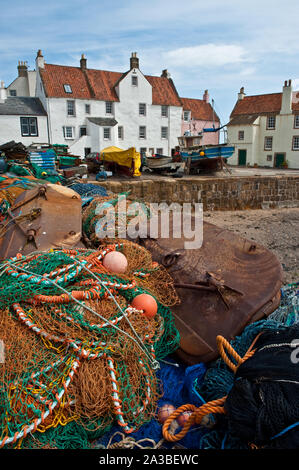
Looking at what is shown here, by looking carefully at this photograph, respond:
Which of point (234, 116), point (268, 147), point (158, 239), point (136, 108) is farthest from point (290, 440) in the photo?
point (234, 116)

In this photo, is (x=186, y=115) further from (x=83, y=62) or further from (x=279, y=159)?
(x=83, y=62)

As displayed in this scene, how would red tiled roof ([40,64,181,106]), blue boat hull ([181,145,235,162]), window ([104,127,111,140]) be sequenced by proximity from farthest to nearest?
window ([104,127,111,140])
red tiled roof ([40,64,181,106])
blue boat hull ([181,145,235,162])

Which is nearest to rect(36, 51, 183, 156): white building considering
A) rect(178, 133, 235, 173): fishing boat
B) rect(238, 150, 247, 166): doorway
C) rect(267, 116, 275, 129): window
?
rect(238, 150, 247, 166): doorway

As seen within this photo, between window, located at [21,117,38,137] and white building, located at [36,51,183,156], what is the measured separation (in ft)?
3.91

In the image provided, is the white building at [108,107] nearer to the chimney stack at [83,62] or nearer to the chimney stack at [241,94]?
the chimney stack at [83,62]

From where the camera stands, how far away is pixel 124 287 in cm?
271

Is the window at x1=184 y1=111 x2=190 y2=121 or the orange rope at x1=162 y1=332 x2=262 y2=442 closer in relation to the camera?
the orange rope at x1=162 y1=332 x2=262 y2=442

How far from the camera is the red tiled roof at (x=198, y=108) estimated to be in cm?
3691

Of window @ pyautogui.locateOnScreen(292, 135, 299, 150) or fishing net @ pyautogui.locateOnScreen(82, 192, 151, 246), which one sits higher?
window @ pyautogui.locateOnScreen(292, 135, 299, 150)

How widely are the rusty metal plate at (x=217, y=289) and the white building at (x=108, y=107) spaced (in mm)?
25136

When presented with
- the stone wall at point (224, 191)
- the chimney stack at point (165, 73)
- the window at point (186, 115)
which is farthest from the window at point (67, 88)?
the stone wall at point (224, 191)

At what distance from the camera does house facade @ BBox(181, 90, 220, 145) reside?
3556 cm

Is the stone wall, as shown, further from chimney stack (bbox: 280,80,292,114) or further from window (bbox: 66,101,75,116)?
chimney stack (bbox: 280,80,292,114)
